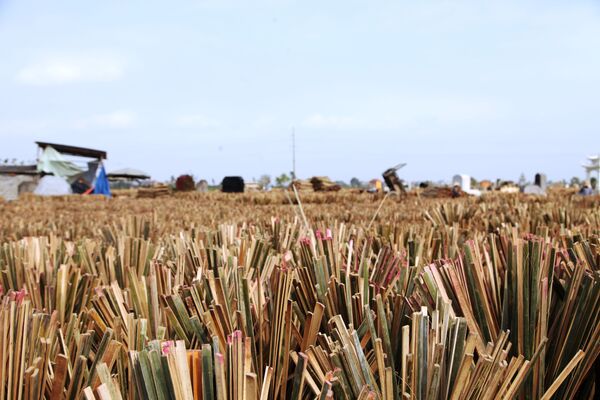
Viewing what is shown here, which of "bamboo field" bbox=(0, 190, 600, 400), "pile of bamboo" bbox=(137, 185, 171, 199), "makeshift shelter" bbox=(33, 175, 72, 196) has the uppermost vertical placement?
"makeshift shelter" bbox=(33, 175, 72, 196)

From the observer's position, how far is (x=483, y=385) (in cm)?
74

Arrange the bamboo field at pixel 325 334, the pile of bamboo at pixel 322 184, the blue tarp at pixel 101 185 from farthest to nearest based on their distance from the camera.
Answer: the blue tarp at pixel 101 185, the pile of bamboo at pixel 322 184, the bamboo field at pixel 325 334

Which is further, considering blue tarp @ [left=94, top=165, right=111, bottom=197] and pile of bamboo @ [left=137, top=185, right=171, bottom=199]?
blue tarp @ [left=94, top=165, right=111, bottom=197]

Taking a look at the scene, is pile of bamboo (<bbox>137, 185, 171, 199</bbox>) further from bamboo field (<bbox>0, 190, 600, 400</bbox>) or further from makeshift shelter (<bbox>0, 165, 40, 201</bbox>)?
bamboo field (<bbox>0, 190, 600, 400</bbox>)

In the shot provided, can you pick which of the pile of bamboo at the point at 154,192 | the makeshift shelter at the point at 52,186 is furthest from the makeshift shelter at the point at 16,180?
the pile of bamboo at the point at 154,192

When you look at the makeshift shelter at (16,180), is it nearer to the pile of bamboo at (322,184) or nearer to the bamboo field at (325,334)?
the pile of bamboo at (322,184)

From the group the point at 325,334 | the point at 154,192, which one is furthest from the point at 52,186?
the point at 325,334

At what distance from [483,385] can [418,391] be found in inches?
3.4

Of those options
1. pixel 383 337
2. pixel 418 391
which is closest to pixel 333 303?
pixel 383 337

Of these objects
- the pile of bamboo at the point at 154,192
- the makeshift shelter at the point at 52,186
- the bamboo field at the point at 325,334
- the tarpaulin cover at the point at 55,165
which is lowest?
the bamboo field at the point at 325,334

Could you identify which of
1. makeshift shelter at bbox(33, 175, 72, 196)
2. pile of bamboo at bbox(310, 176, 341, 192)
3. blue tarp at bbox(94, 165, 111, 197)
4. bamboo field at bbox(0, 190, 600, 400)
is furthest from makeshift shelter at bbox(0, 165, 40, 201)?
bamboo field at bbox(0, 190, 600, 400)

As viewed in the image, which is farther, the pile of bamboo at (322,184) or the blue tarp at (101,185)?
the blue tarp at (101,185)

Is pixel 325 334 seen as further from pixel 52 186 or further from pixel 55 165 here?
pixel 55 165

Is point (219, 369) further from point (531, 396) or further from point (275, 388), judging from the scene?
point (531, 396)
